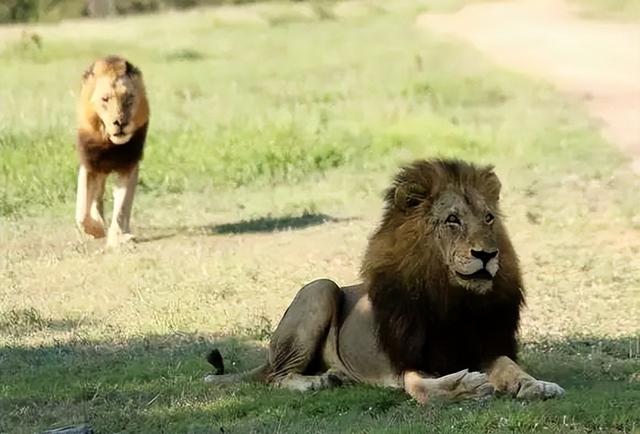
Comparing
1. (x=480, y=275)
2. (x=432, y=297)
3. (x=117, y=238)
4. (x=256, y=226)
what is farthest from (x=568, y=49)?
(x=480, y=275)

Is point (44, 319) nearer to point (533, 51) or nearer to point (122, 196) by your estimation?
point (122, 196)

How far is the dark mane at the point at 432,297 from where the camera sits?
20.5 ft

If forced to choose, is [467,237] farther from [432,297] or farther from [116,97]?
[116,97]

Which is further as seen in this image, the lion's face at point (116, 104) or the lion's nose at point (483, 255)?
the lion's face at point (116, 104)

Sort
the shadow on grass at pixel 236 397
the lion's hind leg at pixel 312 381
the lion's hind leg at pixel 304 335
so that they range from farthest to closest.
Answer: the lion's hind leg at pixel 304 335
the lion's hind leg at pixel 312 381
the shadow on grass at pixel 236 397

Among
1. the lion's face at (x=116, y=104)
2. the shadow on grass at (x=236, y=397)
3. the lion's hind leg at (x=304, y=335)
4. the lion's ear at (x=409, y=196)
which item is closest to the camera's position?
the shadow on grass at (x=236, y=397)

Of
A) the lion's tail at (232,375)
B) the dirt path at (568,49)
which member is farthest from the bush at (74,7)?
the lion's tail at (232,375)

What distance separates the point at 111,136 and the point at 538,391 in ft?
23.1

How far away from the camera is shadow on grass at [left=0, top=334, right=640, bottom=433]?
225 inches

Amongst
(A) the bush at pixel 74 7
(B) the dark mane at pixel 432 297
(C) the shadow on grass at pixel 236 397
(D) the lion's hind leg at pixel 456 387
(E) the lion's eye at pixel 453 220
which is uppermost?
(A) the bush at pixel 74 7

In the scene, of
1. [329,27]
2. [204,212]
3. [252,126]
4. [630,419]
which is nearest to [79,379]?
[630,419]

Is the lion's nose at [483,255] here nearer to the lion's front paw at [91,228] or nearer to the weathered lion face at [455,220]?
the weathered lion face at [455,220]

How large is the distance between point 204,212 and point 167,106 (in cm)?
768

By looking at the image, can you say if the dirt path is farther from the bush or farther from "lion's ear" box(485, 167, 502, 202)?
the bush
